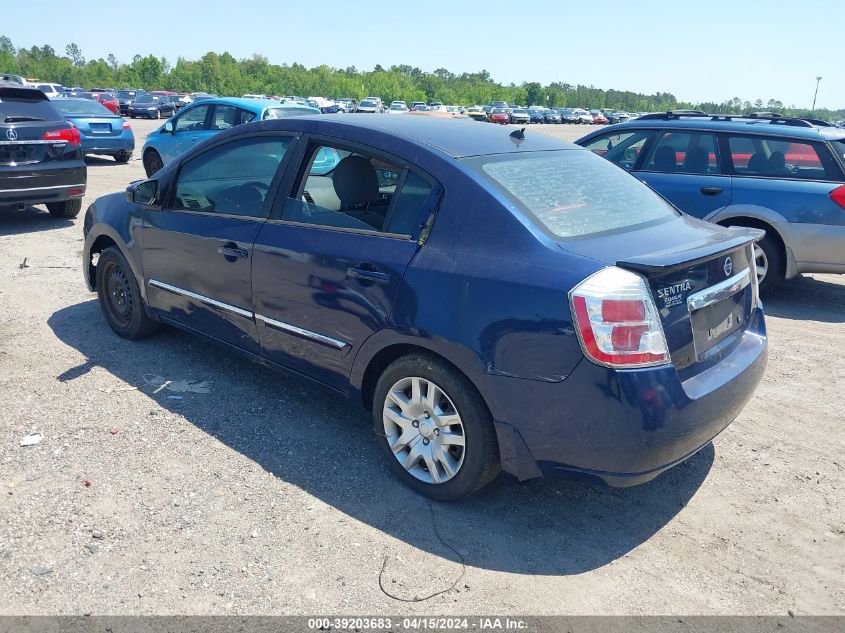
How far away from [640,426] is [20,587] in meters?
2.56

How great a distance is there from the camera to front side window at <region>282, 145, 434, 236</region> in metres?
3.49

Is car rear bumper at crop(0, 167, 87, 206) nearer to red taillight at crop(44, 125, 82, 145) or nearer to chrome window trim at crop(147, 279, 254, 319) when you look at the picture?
red taillight at crop(44, 125, 82, 145)

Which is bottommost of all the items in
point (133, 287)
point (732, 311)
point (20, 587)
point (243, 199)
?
point (20, 587)

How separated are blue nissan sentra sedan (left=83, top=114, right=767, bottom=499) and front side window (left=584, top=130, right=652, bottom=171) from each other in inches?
162

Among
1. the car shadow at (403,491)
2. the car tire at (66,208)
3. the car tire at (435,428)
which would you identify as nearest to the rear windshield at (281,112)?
the car tire at (66,208)

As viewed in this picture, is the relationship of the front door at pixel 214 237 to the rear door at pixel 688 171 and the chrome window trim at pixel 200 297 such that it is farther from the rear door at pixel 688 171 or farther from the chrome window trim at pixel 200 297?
the rear door at pixel 688 171

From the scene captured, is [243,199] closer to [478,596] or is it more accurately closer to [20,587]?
[20,587]

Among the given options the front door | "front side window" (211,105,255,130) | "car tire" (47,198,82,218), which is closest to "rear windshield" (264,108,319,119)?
"front side window" (211,105,255,130)

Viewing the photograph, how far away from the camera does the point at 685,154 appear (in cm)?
756

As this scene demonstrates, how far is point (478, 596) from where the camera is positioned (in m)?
2.83

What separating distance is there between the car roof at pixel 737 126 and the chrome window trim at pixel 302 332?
5.51 m

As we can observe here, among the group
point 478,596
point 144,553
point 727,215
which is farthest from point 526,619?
point 727,215

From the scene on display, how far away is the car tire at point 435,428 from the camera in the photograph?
318 centimetres

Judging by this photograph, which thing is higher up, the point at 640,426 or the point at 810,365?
the point at 640,426
